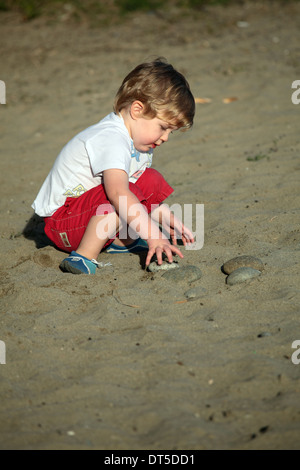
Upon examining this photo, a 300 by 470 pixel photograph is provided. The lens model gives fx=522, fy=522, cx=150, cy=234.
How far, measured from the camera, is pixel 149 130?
10.5ft

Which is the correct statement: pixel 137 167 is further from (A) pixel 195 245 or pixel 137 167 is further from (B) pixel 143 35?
(B) pixel 143 35

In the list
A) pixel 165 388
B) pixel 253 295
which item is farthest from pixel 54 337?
pixel 253 295

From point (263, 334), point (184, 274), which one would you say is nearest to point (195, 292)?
point (184, 274)

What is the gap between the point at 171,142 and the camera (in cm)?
545

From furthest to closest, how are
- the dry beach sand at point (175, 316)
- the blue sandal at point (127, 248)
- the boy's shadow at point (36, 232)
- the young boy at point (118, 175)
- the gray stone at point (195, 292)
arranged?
the boy's shadow at point (36, 232), the blue sandal at point (127, 248), the young boy at point (118, 175), the gray stone at point (195, 292), the dry beach sand at point (175, 316)

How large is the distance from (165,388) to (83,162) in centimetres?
158

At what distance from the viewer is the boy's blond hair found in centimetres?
310

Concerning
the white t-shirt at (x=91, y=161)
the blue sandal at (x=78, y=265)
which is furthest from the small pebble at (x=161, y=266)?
the white t-shirt at (x=91, y=161)

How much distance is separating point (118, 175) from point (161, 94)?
557mm

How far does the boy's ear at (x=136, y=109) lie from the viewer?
3.15 m

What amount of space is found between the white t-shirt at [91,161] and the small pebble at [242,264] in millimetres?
821

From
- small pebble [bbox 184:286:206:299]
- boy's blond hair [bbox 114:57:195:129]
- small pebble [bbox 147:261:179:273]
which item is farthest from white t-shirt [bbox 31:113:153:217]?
small pebble [bbox 184:286:206:299]

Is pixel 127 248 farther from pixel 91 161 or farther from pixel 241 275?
pixel 241 275

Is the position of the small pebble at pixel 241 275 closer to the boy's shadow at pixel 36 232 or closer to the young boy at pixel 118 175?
the young boy at pixel 118 175
